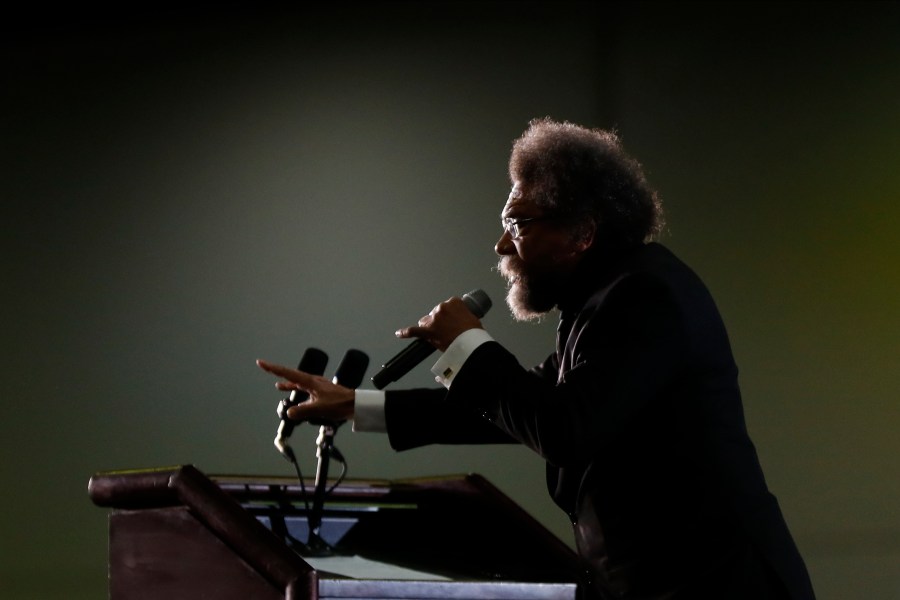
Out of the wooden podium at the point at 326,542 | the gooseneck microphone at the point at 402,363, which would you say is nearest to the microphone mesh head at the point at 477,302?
the gooseneck microphone at the point at 402,363

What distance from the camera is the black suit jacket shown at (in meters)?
1.34

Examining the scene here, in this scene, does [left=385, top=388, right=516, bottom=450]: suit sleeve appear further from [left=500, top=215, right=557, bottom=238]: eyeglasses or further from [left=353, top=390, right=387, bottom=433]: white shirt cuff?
[left=500, top=215, right=557, bottom=238]: eyeglasses

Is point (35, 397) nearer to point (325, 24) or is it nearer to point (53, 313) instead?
point (53, 313)

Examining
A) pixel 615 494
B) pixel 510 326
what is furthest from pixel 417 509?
pixel 510 326

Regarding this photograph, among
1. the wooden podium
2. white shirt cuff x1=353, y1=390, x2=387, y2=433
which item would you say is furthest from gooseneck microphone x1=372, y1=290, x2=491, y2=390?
the wooden podium

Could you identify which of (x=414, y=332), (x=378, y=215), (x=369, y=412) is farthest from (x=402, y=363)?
(x=378, y=215)

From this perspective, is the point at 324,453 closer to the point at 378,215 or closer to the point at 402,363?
the point at 402,363

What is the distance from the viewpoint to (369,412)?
1.74 m

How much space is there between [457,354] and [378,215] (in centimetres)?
272

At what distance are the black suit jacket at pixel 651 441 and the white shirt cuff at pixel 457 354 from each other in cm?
1

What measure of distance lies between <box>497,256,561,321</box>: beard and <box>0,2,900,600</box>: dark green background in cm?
218

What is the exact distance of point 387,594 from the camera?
1.31 metres

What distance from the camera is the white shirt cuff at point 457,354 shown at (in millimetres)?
1414

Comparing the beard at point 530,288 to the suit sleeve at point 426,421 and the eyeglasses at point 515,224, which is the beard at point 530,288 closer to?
the eyeglasses at point 515,224
